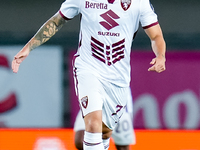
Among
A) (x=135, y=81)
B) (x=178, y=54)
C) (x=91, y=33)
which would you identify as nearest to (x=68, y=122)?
(x=135, y=81)

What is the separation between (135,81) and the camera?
8.37 meters

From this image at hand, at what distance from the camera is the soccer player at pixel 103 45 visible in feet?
A: 13.2

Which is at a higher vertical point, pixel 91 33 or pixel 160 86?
pixel 91 33

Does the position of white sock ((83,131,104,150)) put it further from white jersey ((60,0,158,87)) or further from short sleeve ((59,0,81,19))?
short sleeve ((59,0,81,19))

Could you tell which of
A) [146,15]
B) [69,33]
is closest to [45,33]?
[146,15]

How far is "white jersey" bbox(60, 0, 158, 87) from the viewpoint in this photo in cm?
405

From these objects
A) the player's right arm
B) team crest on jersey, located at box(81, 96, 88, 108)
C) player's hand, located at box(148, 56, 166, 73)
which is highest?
the player's right arm

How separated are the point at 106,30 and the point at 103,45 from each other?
0.12 m

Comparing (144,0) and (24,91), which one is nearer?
(144,0)

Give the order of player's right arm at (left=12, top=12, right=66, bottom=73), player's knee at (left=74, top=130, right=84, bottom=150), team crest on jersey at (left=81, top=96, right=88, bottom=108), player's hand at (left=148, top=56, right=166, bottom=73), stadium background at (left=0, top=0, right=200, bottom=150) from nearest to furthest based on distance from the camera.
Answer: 1. player's hand at (left=148, top=56, right=166, bottom=73)
2. team crest on jersey at (left=81, top=96, right=88, bottom=108)
3. player's right arm at (left=12, top=12, right=66, bottom=73)
4. player's knee at (left=74, top=130, right=84, bottom=150)
5. stadium background at (left=0, top=0, right=200, bottom=150)

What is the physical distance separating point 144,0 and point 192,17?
4.96 m

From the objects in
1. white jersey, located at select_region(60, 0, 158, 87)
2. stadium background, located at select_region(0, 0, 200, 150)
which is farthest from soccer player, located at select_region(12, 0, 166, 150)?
stadium background, located at select_region(0, 0, 200, 150)

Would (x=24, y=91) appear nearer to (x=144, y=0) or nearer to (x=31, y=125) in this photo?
(x=31, y=125)

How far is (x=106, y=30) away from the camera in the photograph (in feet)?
13.3
